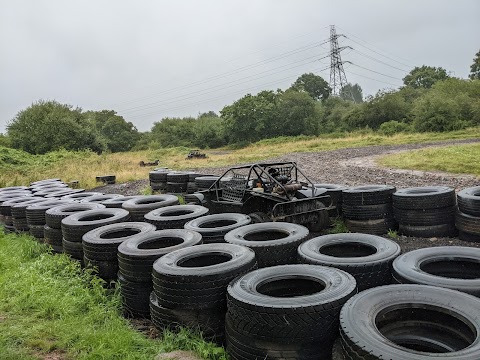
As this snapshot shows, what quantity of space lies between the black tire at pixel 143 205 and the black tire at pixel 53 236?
1.24m

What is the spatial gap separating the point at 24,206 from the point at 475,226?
8.89m

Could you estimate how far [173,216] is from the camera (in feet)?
20.9

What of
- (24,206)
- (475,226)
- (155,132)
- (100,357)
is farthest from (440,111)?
(155,132)

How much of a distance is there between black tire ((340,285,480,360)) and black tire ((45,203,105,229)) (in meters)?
5.77

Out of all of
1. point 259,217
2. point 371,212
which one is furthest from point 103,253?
point 371,212

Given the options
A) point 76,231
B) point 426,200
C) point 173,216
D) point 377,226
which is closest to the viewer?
point 426,200

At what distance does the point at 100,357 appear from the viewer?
10.6 ft

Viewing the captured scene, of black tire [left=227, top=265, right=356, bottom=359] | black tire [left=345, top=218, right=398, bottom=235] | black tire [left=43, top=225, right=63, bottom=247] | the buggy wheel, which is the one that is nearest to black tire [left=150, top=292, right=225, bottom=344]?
black tire [left=227, top=265, right=356, bottom=359]

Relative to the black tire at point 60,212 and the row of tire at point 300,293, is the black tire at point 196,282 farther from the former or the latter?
the black tire at point 60,212

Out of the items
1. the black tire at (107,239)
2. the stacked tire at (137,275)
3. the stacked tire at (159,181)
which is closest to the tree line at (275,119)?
the stacked tire at (159,181)

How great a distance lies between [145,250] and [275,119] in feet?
148

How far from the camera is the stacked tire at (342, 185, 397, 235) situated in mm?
6207

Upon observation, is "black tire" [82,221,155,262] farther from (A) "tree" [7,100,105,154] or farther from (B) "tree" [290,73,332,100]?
(B) "tree" [290,73,332,100]

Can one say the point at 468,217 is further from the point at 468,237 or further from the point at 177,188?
the point at 177,188
